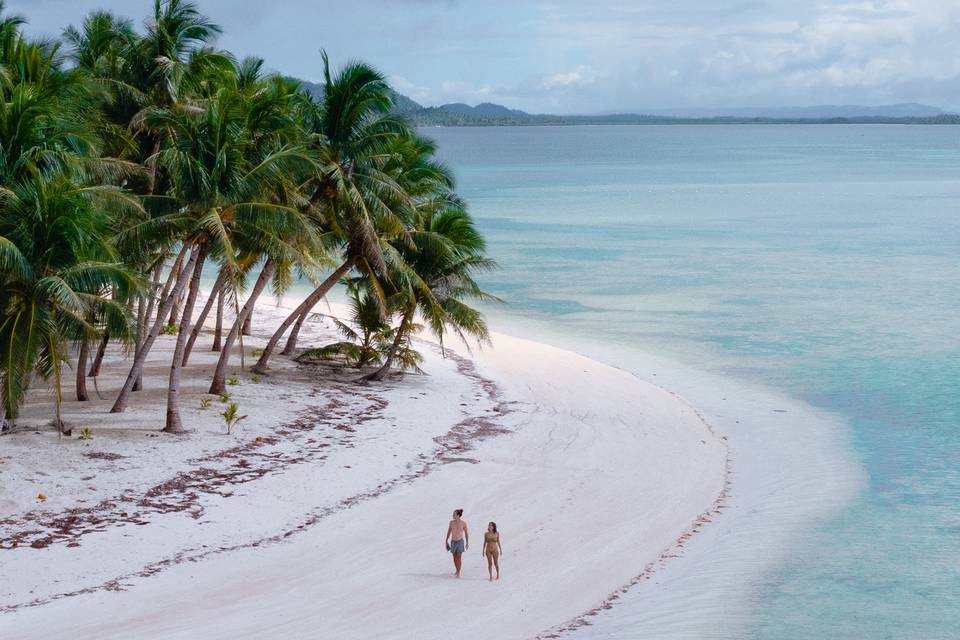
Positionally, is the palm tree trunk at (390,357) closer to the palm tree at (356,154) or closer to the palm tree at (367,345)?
the palm tree at (367,345)

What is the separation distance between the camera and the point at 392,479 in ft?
60.7

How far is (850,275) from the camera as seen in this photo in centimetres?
4891

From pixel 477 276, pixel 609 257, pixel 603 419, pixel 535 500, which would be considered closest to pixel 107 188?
pixel 535 500

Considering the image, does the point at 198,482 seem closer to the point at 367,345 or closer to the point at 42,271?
the point at 42,271

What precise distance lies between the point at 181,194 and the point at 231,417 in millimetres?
4279

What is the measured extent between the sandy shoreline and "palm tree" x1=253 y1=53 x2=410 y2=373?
3971 millimetres

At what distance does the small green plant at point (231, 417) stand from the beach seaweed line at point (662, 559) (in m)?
8.47

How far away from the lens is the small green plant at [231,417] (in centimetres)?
2003

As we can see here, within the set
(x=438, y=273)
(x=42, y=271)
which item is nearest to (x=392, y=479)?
(x=42, y=271)

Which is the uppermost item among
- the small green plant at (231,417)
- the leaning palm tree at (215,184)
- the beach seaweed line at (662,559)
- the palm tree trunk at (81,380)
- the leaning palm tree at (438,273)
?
the leaning palm tree at (215,184)

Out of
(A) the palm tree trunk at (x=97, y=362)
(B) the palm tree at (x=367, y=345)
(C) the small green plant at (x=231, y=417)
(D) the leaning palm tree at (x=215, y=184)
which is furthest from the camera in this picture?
(B) the palm tree at (x=367, y=345)

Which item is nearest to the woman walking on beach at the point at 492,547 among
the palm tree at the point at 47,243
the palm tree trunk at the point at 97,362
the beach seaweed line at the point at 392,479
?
the beach seaweed line at the point at 392,479

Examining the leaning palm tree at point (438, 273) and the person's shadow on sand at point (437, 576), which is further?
the leaning palm tree at point (438, 273)

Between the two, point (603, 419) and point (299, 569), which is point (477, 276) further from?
point (299, 569)
